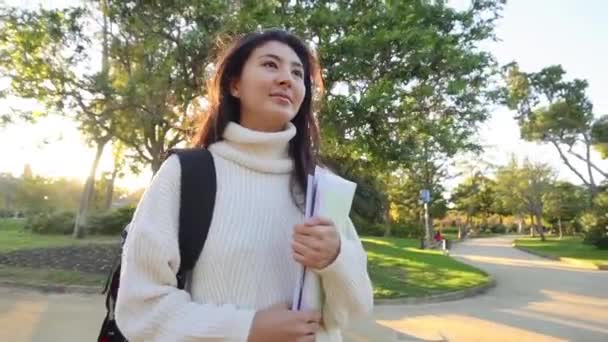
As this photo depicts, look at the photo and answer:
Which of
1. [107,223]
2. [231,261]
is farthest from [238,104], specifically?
[107,223]

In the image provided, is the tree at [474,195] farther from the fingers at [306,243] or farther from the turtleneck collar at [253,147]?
the fingers at [306,243]

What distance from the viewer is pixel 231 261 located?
1.37 meters

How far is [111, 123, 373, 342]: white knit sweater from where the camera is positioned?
1279 mm

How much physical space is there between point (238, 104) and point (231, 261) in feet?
1.78

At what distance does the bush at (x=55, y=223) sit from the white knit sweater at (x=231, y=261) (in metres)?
24.9

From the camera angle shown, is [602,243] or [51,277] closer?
[51,277]

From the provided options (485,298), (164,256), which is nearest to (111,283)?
(164,256)

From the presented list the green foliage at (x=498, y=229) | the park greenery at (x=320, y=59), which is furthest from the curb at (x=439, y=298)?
the green foliage at (x=498, y=229)

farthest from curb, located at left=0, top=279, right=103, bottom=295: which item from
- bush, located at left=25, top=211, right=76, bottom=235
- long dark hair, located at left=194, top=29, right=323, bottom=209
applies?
bush, located at left=25, top=211, right=76, bottom=235

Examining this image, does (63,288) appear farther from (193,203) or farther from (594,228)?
(594,228)

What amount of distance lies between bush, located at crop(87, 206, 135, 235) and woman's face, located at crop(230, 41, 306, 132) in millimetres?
22995

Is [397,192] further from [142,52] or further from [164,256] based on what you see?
[164,256]

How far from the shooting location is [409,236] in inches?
1576

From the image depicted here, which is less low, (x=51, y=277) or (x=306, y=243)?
(x=306, y=243)
